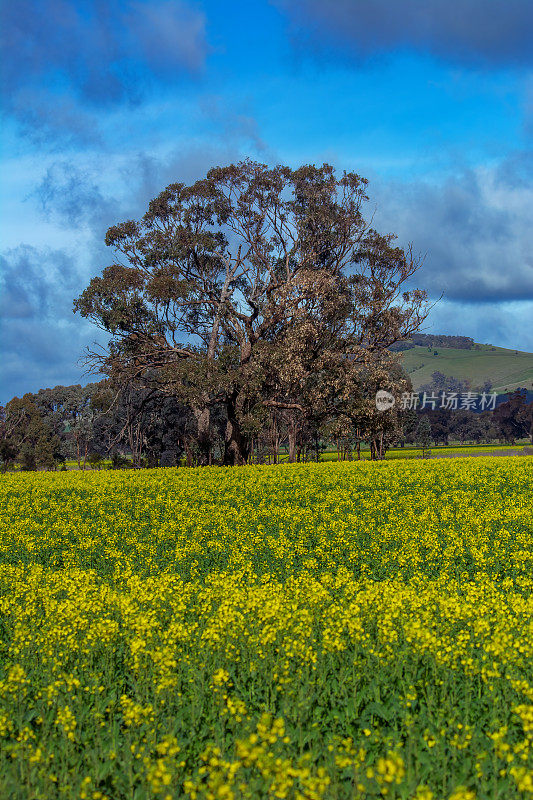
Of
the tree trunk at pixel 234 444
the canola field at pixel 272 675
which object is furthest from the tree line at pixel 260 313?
the canola field at pixel 272 675

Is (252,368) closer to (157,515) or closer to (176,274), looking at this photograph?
(176,274)

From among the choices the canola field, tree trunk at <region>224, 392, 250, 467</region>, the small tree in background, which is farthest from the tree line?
the small tree in background

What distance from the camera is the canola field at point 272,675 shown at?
5.31m

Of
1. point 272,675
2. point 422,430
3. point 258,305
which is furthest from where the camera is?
point 422,430

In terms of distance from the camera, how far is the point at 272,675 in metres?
6.99

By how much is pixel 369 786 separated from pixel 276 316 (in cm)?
3680

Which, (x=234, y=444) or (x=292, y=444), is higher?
(x=234, y=444)

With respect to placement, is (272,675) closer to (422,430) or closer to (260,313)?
(260,313)

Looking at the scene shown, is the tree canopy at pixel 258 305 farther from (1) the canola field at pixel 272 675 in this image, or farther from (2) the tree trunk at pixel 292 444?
(1) the canola field at pixel 272 675

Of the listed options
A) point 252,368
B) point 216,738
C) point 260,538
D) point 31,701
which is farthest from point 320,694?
point 252,368

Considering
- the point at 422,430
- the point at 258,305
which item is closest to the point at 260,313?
the point at 258,305

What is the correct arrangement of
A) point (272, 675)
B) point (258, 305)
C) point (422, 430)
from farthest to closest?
point (422, 430)
point (258, 305)
point (272, 675)

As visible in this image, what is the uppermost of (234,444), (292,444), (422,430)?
(422,430)

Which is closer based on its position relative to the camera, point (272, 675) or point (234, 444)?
point (272, 675)
